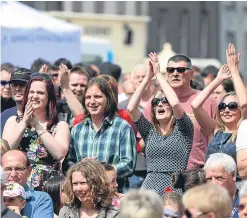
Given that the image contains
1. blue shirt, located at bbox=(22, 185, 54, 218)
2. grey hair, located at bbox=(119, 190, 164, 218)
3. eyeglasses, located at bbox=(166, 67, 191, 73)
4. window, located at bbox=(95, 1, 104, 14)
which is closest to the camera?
grey hair, located at bbox=(119, 190, 164, 218)

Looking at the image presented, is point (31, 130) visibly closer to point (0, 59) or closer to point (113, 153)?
point (113, 153)

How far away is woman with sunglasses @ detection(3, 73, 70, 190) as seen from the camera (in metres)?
10.3

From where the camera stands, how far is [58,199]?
33.5ft

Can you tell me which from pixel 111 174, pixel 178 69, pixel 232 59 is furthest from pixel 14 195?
pixel 178 69

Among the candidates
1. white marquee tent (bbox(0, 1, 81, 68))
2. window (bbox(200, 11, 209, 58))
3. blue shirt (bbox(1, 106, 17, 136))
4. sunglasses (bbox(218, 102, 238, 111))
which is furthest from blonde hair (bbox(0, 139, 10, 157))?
window (bbox(200, 11, 209, 58))

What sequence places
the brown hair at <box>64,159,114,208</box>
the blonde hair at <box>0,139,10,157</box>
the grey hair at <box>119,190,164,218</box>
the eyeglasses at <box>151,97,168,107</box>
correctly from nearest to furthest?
the grey hair at <box>119,190,164,218</box>
the brown hair at <box>64,159,114,208</box>
the blonde hair at <box>0,139,10,157</box>
the eyeglasses at <box>151,97,168,107</box>

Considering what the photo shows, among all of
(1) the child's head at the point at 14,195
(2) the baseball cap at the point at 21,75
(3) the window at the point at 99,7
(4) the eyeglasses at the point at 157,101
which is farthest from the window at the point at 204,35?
(1) the child's head at the point at 14,195

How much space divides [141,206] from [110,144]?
10.5 ft

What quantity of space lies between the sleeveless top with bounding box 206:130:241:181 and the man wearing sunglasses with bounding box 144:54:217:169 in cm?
52

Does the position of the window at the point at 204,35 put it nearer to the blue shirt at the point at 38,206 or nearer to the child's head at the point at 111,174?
the child's head at the point at 111,174

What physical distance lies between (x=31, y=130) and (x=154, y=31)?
4271 centimetres

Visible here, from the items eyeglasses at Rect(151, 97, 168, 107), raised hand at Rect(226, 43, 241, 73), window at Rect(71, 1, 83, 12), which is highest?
window at Rect(71, 1, 83, 12)

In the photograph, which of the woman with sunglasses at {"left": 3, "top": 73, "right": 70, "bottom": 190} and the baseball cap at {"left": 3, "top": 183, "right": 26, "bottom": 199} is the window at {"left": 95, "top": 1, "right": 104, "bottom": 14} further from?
the baseball cap at {"left": 3, "top": 183, "right": 26, "bottom": 199}

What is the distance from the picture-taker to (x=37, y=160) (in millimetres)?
10438
